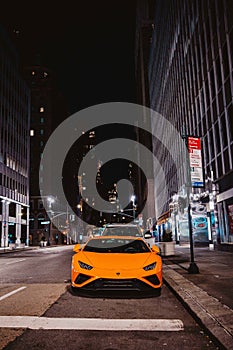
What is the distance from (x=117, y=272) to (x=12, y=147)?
6046 centimetres

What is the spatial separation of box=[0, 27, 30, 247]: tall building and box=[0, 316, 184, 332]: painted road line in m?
52.2

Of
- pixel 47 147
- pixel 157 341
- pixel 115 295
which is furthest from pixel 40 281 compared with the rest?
pixel 47 147

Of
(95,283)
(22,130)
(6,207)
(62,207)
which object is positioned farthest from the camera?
(62,207)

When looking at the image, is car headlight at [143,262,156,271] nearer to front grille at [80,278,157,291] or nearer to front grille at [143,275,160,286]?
front grille at [143,275,160,286]

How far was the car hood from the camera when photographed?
7734 millimetres

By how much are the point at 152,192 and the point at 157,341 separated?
92592 millimetres

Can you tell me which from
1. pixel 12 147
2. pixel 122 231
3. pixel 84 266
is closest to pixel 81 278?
pixel 84 266

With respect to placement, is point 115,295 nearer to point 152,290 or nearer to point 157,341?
point 152,290

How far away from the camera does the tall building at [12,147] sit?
59.2m

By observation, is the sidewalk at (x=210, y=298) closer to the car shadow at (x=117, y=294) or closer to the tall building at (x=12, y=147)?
the car shadow at (x=117, y=294)

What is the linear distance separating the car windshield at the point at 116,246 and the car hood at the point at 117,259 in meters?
0.49

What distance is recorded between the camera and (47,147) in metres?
92.2

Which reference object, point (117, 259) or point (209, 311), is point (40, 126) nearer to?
point (117, 259)

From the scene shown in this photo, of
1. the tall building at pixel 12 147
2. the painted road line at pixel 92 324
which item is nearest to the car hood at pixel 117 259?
the painted road line at pixel 92 324
